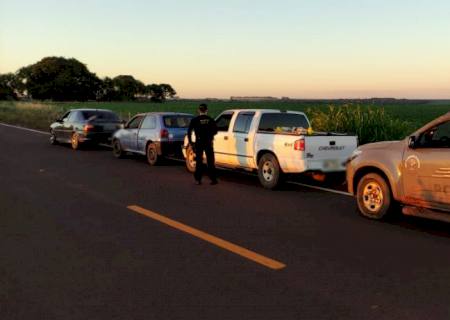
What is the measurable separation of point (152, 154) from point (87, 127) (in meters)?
5.04

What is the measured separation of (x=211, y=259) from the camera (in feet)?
17.8

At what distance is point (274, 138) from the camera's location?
10.2 meters

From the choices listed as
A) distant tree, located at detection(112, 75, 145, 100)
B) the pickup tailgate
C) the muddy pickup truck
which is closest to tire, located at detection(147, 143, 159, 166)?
the pickup tailgate

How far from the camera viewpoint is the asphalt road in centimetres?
416

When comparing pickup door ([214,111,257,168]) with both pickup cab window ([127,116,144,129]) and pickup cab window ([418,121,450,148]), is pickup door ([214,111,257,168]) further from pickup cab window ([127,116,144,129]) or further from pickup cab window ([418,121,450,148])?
pickup cab window ([418,121,450,148])

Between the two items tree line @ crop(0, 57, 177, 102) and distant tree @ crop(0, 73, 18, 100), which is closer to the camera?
tree line @ crop(0, 57, 177, 102)

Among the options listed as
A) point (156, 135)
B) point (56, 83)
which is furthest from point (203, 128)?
point (56, 83)

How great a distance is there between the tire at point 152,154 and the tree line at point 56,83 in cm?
11720

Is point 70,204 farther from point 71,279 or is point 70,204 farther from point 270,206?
point 71,279

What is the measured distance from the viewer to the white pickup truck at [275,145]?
9.80 m

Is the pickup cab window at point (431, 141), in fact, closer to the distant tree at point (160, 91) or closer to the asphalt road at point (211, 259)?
the asphalt road at point (211, 259)

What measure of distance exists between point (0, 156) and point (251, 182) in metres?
8.79

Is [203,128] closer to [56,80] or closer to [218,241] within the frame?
[218,241]

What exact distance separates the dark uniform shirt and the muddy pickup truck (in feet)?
12.5
